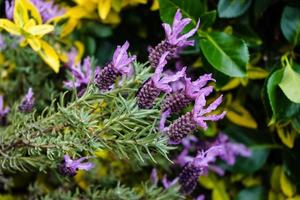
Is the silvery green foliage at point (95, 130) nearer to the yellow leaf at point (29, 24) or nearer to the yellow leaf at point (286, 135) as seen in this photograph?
the yellow leaf at point (29, 24)

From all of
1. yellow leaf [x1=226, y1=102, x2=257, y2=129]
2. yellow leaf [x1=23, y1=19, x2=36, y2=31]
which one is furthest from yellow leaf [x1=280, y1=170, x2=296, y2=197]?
yellow leaf [x1=23, y1=19, x2=36, y2=31]

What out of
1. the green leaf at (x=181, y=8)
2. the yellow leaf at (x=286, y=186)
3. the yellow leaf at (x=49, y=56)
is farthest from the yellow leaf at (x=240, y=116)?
the yellow leaf at (x=49, y=56)

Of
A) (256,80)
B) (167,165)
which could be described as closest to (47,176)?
(167,165)

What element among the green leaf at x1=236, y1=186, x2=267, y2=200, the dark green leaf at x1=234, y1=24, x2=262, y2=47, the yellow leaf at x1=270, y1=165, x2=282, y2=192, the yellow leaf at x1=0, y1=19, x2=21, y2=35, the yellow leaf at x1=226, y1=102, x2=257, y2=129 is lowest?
the green leaf at x1=236, y1=186, x2=267, y2=200

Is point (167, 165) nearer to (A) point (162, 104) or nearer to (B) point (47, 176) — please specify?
(B) point (47, 176)

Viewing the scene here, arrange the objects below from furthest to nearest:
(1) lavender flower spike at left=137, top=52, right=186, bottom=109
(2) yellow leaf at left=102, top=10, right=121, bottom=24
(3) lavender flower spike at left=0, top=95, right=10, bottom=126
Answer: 1. (2) yellow leaf at left=102, top=10, right=121, bottom=24
2. (3) lavender flower spike at left=0, top=95, right=10, bottom=126
3. (1) lavender flower spike at left=137, top=52, right=186, bottom=109

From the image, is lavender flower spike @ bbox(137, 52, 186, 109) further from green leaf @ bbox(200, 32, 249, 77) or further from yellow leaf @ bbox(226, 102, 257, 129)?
yellow leaf @ bbox(226, 102, 257, 129)
